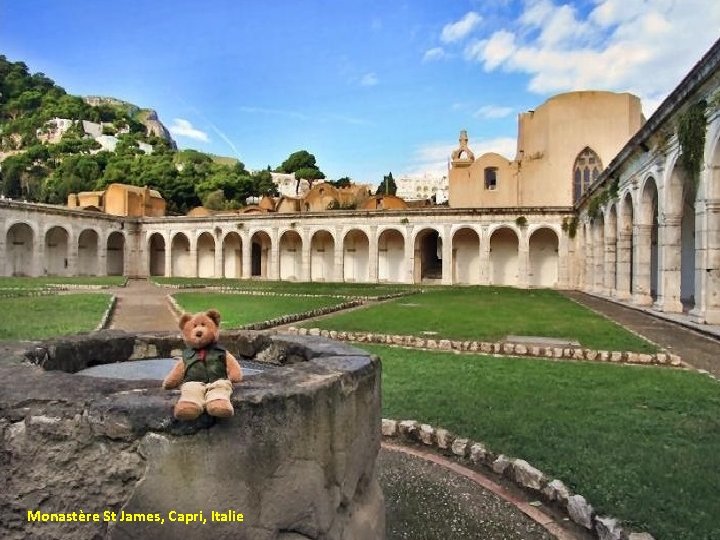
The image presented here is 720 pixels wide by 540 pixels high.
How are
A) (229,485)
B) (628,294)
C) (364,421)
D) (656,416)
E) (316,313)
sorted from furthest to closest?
1. (628,294)
2. (316,313)
3. (656,416)
4. (364,421)
5. (229,485)

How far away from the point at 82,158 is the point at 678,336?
3010 inches

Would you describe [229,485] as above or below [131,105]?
below

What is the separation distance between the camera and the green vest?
245 cm

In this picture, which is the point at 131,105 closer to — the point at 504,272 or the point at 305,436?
the point at 504,272

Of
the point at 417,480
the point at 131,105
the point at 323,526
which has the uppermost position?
the point at 131,105

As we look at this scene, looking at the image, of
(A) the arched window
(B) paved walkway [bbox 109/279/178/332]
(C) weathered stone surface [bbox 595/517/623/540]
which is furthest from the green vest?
(A) the arched window

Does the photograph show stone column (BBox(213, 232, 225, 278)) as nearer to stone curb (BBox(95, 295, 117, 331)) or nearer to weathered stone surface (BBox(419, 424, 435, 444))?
stone curb (BBox(95, 295, 117, 331))

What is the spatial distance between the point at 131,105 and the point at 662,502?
16191 centimetres

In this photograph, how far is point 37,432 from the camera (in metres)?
2.22

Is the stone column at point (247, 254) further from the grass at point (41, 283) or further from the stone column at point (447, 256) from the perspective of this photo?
the stone column at point (447, 256)

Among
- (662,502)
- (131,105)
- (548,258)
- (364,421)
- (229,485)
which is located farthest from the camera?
(131,105)

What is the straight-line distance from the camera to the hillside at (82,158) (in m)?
63.2

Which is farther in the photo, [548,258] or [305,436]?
[548,258]

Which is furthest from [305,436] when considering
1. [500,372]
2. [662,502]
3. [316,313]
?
[316,313]
